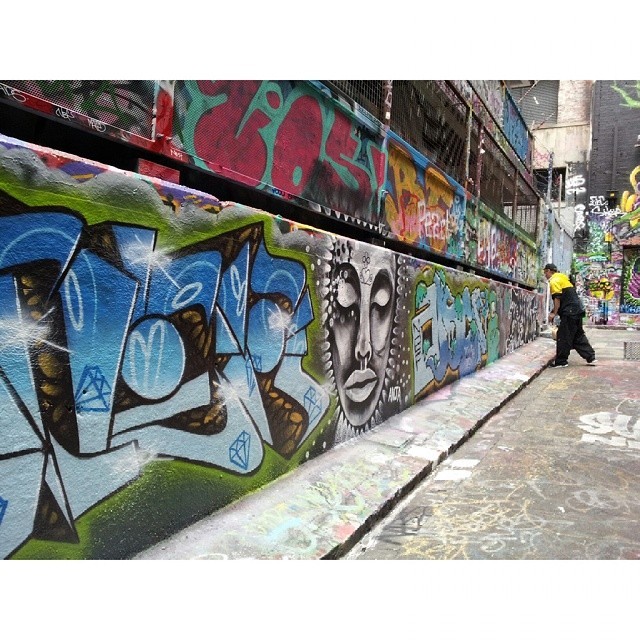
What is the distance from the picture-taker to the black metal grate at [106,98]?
99.1 inches

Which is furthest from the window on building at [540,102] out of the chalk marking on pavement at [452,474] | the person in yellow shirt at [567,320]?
the chalk marking on pavement at [452,474]

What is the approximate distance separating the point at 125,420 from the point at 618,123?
27641 millimetres

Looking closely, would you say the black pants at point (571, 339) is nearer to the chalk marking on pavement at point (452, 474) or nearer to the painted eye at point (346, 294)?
the chalk marking on pavement at point (452, 474)

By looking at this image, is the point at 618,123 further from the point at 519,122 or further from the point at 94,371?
the point at 94,371

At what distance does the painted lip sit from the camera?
15.2 feet

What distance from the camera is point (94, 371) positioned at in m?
2.30

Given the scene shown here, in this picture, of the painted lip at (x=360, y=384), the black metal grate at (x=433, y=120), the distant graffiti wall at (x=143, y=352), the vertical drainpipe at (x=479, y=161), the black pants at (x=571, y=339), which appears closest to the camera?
the distant graffiti wall at (x=143, y=352)

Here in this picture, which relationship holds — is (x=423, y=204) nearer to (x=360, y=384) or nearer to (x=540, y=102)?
(x=360, y=384)

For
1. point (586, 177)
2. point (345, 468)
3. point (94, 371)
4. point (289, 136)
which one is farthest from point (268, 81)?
point (586, 177)

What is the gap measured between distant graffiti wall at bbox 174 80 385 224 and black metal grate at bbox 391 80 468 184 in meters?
0.97

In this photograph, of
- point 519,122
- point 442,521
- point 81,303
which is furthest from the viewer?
point 519,122

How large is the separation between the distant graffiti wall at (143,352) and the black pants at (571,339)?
8033 mm

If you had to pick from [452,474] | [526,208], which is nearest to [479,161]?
[526,208]

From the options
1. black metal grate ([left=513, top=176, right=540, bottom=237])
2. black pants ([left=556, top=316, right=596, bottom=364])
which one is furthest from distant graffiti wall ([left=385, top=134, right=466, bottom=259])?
black metal grate ([left=513, top=176, right=540, bottom=237])
